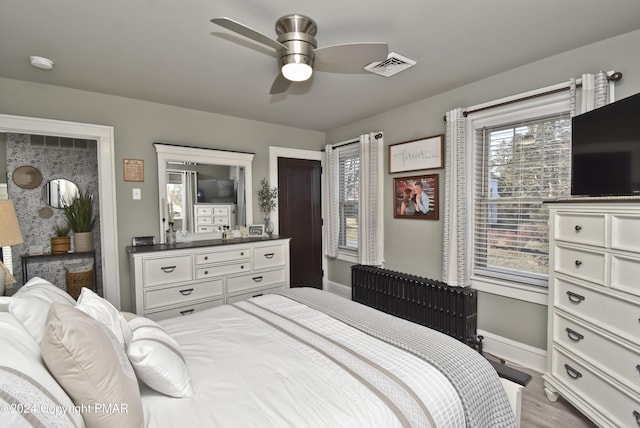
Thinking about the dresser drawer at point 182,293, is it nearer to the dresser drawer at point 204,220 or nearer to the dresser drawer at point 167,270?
the dresser drawer at point 167,270

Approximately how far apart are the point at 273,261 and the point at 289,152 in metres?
1.58

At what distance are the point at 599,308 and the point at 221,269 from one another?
9.99 feet

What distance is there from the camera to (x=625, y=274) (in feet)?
5.17

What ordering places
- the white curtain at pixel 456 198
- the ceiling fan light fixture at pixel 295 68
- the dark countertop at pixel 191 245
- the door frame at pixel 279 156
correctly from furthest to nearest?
the door frame at pixel 279 156 → the dark countertop at pixel 191 245 → the white curtain at pixel 456 198 → the ceiling fan light fixture at pixel 295 68

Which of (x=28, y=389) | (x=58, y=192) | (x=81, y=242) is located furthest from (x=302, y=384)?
(x=58, y=192)

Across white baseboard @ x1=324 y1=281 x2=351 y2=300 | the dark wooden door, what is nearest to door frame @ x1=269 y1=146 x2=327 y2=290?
the dark wooden door

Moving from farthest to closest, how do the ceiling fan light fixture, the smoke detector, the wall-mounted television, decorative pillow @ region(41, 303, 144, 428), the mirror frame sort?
the mirror frame < the smoke detector < the ceiling fan light fixture < the wall-mounted television < decorative pillow @ region(41, 303, 144, 428)

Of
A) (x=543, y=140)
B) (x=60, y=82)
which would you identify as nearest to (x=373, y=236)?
(x=543, y=140)

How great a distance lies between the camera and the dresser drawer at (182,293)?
282 cm

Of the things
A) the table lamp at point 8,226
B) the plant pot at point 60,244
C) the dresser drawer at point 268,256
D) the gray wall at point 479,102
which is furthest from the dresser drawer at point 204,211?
the gray wall at point 479,102

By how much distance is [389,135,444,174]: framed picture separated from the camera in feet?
10.1

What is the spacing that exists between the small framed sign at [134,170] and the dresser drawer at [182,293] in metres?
1.21

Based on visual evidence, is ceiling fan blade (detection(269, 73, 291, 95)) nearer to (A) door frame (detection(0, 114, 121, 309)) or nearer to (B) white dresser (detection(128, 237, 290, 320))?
(B) white dresser (detection(128, 237, 290, 320))

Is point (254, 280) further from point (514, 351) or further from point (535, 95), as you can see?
point (535, 95)
